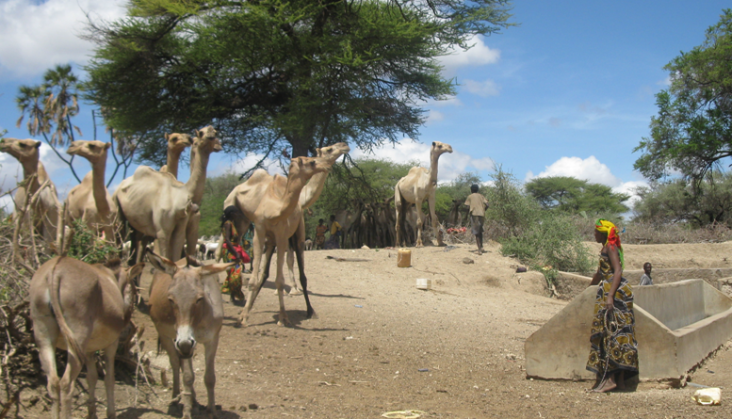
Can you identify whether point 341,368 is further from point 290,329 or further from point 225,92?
point 225,92

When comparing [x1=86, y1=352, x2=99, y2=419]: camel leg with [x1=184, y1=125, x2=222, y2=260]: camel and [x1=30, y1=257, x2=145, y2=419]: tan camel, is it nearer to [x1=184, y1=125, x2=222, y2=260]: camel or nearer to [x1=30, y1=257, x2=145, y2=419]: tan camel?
[x1=30, y1=257, x2=145, y2=419]: tan camel

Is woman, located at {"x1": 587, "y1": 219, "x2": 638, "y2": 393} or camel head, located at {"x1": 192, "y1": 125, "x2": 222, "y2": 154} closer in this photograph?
woman, located at {"x1": 587, "y1": 219, "x2": 638, "y2": 393}

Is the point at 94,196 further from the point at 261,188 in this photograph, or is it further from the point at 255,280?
the point at 261,188

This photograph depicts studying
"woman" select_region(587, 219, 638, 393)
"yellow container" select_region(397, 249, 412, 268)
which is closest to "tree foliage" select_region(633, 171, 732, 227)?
"yellow container" select_region(397, 249, 412, 268)

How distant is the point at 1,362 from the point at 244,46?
54.1 feet

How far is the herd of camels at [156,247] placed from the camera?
12.6ft

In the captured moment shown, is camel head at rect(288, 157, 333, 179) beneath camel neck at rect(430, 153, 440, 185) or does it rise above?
beneath

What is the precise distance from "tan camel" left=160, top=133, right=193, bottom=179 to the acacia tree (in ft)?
32.2

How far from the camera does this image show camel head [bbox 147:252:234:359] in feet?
12.9

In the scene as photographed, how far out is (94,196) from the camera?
751 centimetres

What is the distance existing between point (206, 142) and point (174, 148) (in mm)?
876

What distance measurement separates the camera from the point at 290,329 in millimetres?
8312

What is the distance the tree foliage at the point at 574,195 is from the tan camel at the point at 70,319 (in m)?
37.2

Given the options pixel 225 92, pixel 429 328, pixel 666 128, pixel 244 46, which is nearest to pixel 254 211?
pixel 429 328
